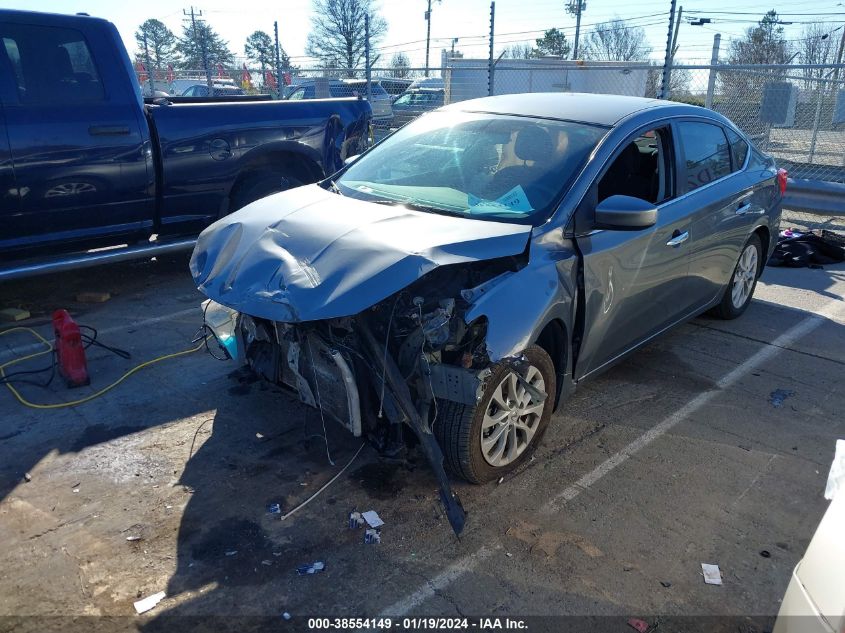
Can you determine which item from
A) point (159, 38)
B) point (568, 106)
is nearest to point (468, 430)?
point (568, 106)

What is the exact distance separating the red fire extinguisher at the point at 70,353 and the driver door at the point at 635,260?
3.16m

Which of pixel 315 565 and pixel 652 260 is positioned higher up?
pixel 652 260

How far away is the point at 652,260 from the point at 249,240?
7.94ft

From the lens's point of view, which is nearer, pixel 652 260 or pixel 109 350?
pixel 652 260

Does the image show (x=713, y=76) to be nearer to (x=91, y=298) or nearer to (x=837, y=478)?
(x=91, y=298)

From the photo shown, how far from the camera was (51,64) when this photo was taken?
18.6ft

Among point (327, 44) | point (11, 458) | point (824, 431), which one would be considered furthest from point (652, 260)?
point (327, 44)

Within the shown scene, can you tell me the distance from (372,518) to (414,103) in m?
19.6

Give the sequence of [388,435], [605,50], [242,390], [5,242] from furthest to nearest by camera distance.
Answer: [605,50]
[5,242]
[242,390]
[388,435]

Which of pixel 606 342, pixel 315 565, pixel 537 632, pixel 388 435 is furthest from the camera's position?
pixel 606 342

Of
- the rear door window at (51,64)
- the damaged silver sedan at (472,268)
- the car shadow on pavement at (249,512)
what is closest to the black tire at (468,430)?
the damaged silver sedan at (472,268)

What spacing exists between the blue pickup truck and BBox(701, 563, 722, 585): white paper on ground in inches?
200

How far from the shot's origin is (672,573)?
10.1 feet

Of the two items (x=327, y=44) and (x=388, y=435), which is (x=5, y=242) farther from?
(x=327, y=44)
